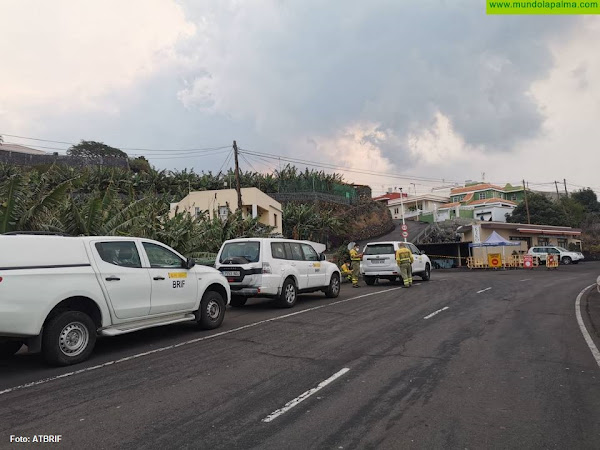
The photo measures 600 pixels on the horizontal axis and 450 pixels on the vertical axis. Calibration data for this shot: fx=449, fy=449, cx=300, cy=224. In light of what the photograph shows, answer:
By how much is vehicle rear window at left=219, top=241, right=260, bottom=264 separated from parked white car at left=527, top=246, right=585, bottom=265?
34757mm

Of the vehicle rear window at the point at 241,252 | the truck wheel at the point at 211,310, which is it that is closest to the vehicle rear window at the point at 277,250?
the vehicle rear window at the point at 241,252

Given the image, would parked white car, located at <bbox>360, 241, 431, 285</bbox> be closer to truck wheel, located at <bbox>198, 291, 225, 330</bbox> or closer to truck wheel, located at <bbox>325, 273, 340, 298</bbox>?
truck wheel, located at <bbox>325, 273, 340, 298</bbox>

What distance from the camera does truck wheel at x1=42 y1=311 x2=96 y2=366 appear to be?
20.3ft

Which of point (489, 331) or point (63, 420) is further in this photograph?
point (489, 331)

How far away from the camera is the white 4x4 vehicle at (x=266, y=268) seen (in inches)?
438

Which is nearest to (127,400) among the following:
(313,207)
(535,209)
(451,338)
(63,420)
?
(63,420)

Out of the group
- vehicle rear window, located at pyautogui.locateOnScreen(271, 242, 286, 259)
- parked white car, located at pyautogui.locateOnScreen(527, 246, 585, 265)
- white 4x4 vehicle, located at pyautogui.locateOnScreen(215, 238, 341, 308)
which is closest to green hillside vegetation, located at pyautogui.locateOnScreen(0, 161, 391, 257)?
white 4x4 vehicle, located at pyautogui.locateOnScreen(215, 238, 341, 308)

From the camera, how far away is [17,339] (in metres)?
6.09

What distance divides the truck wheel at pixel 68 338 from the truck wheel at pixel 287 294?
18.2 feet

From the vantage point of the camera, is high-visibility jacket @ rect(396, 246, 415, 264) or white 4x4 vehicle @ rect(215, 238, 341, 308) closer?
white 4x4 vehicle @ rect(215, 238, 341, 308)

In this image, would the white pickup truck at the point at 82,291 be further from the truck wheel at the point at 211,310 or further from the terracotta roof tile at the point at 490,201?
the terracotta roof tile at the point at 490,201

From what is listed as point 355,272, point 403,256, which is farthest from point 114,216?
point 403,256

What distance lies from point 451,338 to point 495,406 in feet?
11.2

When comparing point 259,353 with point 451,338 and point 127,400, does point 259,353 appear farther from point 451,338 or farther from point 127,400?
point 451,338
